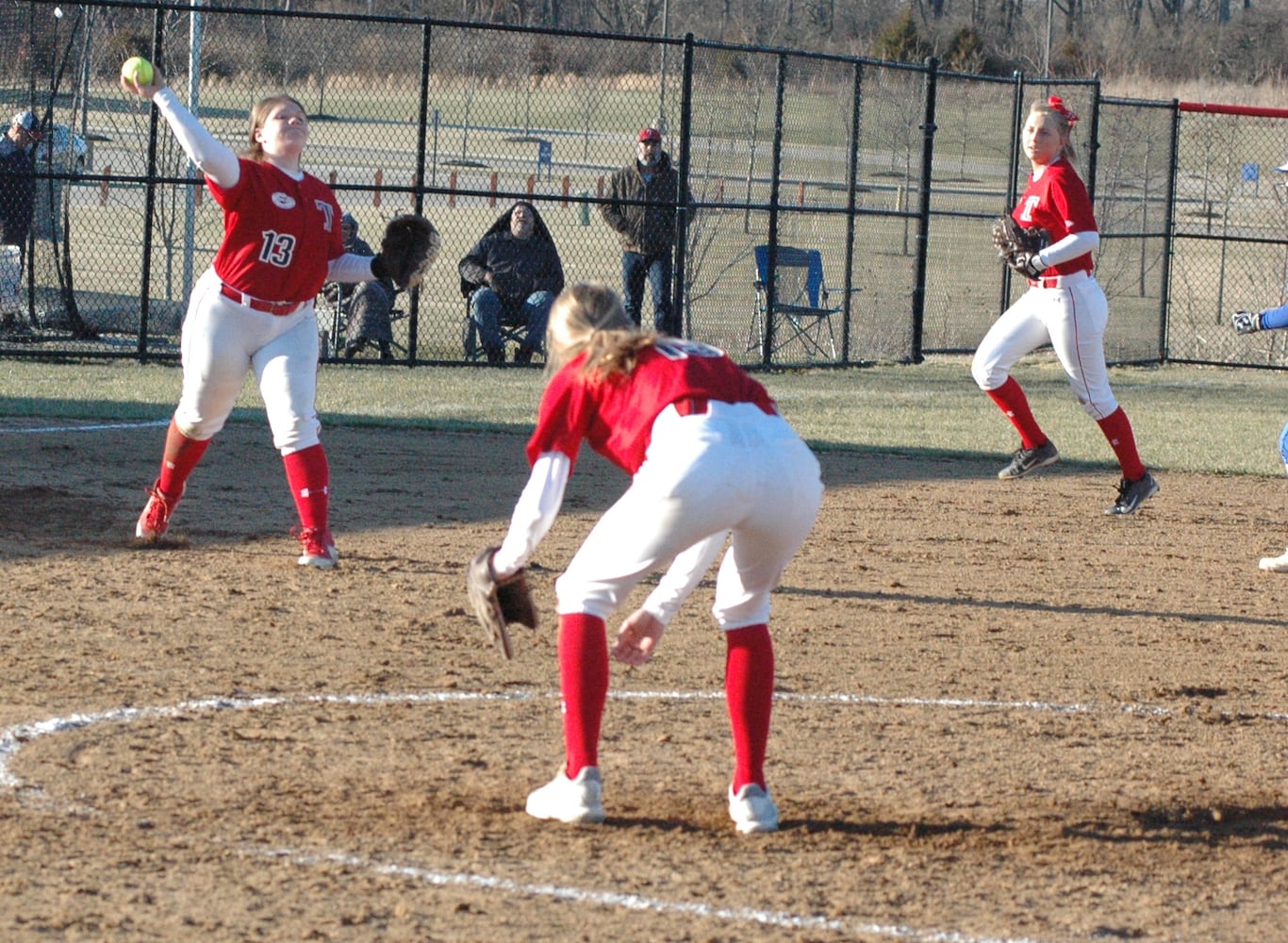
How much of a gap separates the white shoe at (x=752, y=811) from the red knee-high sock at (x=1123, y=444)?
17.5ft

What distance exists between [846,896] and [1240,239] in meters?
13.6

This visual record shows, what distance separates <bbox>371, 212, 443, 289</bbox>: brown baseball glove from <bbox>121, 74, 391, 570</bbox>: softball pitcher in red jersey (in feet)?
0.74

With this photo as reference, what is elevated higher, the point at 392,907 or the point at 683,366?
the point at 683,366

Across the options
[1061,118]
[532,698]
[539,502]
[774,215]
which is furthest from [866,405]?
[539,502]

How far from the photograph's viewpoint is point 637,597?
6.90 meters

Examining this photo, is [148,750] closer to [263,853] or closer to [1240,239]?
[263,853]

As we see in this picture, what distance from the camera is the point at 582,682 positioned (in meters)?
4.11

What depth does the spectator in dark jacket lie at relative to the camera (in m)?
14.7

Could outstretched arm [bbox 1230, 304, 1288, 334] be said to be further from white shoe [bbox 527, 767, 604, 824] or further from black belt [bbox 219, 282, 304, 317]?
white shoe [bbox 527, 767, 604, 824]

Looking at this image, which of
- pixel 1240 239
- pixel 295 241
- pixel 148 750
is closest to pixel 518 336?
pixel 1240 239

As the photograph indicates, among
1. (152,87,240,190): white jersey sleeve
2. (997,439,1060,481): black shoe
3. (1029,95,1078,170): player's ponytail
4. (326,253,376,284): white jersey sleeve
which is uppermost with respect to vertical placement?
(1029,95,1078,170): player's ponytail

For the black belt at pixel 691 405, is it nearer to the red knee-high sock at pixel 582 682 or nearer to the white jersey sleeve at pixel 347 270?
the red knee-high sock at pixel 582 682

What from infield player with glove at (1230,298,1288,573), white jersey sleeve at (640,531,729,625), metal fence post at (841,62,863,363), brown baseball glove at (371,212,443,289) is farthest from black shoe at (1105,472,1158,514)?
metal fence post at (841,62,863,363)

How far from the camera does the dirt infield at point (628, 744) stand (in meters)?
3.72
